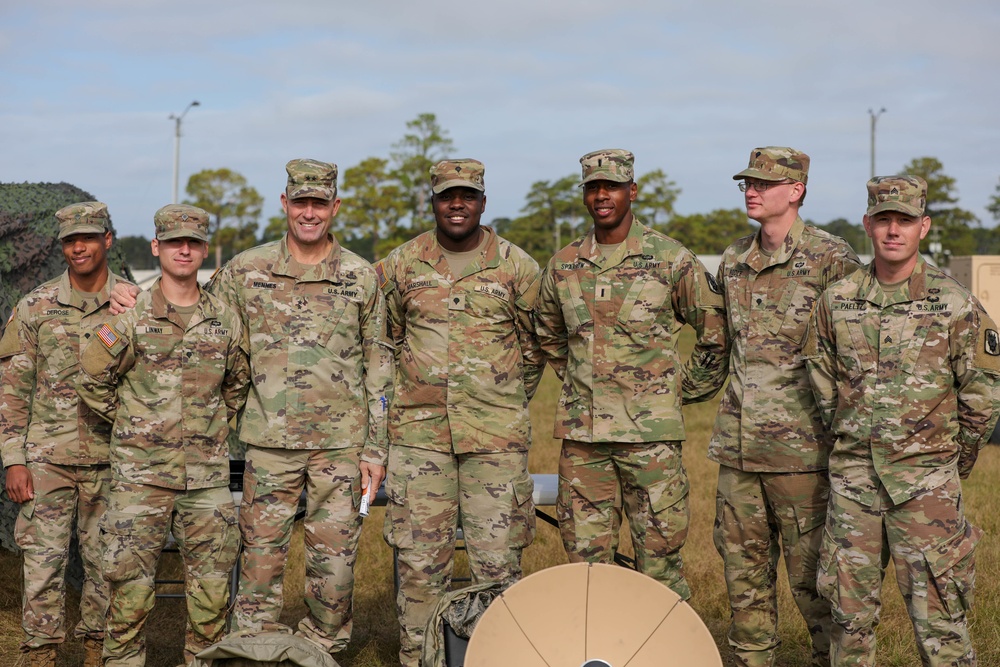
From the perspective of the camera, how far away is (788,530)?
15.9 ft

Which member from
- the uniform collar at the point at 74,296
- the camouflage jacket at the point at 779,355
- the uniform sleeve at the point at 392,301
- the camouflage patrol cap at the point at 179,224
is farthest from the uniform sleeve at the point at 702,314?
the uniform collar at the point at 74,296

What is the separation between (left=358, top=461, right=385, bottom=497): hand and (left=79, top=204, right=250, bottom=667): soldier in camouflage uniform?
672 mm

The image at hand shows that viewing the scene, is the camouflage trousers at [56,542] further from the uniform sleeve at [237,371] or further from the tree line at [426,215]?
the tree line at [426,215]

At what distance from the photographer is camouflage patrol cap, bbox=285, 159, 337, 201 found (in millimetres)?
5035

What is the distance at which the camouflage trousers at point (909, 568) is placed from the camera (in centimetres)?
432

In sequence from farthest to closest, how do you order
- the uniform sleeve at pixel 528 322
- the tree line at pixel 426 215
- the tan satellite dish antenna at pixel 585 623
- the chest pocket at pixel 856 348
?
the tree line at pixel 426 215, the uniform sleeve at pixel 528 322, the chest pocket at pixel 856 348, the tan satellite dish antenna at pixel 585 623

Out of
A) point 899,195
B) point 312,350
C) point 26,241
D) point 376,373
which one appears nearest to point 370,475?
A: point 376,373

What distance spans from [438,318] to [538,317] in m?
0.52

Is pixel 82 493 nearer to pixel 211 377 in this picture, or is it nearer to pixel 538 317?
pixel 211 377

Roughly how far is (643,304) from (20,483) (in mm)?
3381

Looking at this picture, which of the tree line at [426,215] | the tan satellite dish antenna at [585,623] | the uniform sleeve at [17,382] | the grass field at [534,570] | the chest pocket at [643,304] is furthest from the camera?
the tree line at [426,215]

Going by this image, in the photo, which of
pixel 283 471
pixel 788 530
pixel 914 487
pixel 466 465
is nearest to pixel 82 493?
pixel 283 471

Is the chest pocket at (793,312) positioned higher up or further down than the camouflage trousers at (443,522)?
higher up

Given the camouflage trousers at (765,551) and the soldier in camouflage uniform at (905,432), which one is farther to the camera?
the camouflage trousers at (765,551)
